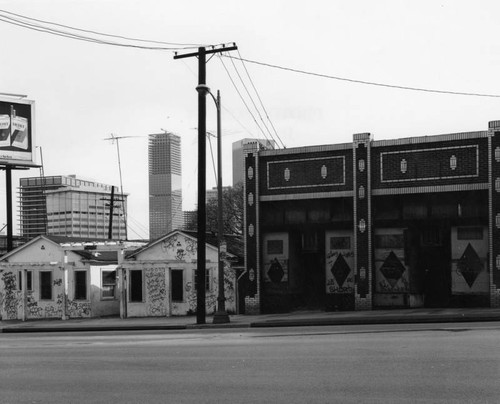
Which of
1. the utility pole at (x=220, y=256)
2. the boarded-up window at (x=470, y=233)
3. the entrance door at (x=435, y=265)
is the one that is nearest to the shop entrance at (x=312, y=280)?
the entrance door at (x=435, y=265)

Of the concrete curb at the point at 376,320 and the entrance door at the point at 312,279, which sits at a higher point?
the entrance door at the point at 312,279

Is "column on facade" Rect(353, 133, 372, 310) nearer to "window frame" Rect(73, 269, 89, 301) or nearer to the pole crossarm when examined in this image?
the pole crossarm

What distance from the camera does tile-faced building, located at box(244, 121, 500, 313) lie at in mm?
24891

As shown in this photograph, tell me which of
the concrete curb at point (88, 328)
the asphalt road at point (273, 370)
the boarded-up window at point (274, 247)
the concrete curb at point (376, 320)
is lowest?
the concrete curb at point (88, 328)

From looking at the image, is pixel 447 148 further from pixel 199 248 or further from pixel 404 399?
pixel 404 399

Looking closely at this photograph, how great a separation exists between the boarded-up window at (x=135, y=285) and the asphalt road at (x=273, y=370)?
1417 centimetres

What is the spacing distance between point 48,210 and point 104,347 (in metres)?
159

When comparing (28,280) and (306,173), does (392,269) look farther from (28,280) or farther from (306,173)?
Result: (28,280)

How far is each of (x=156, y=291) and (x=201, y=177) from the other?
7389 mm

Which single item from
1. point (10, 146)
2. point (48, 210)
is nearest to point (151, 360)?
point (10, 146)

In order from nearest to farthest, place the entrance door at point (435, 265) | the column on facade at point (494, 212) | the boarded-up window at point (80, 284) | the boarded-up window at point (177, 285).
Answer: the column on facade at point (494, 212) < the entrance door at point (435, 265) < the boarded-up window at point (177, 285) < the boarded-up window at point (80, 284)

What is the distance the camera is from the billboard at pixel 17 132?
44031 millimetres

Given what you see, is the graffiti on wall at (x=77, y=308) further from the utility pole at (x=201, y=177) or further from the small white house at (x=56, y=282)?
the utility pole at (x=201, y=177)

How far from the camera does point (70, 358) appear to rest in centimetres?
1472
